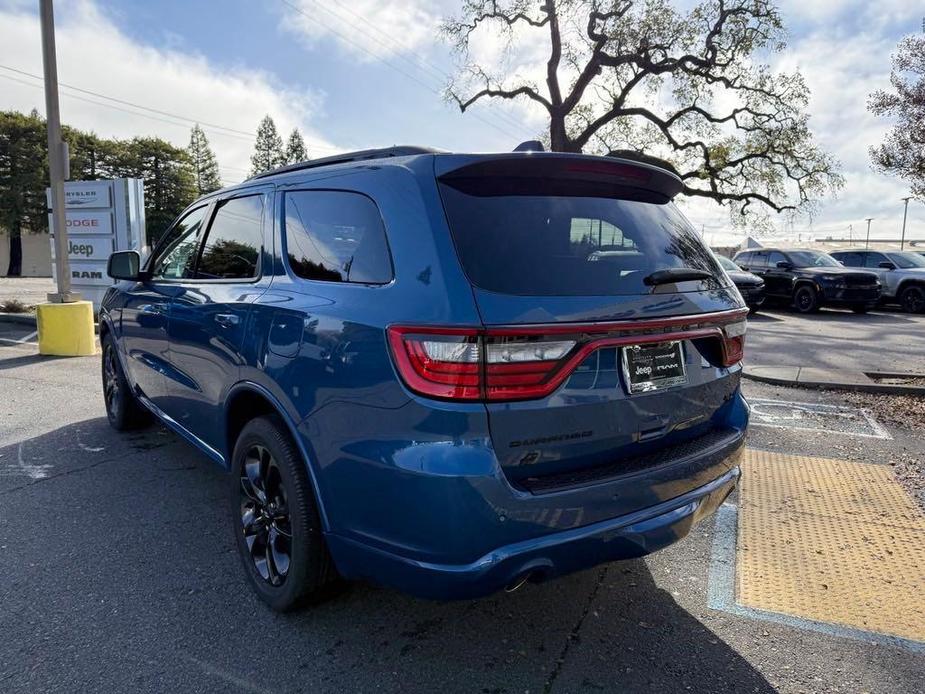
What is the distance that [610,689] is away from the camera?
91.2 inches

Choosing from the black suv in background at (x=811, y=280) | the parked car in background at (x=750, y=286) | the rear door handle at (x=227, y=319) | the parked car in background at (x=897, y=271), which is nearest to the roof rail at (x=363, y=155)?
the rear door handle at (x=227, y=319)

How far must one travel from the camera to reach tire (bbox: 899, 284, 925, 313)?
688 inches

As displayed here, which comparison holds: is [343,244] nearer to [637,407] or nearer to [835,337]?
[637,407]

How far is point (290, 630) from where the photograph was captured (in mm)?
2676

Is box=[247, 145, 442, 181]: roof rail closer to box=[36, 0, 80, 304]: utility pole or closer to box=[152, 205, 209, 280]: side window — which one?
box=[152, 205, 209, 280]: side window

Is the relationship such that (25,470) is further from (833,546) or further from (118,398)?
(833,546)

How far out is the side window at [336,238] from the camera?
7.86ft

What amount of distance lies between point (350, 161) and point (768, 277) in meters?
17.6

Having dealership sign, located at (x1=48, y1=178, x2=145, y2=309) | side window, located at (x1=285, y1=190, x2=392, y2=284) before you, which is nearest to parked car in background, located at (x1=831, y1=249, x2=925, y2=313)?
dealership sign, located at (x1=48, y1=178, x2=145, y2=309)

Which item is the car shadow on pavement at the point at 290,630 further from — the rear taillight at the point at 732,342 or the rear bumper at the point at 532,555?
the rear taillight at the point at 732,342

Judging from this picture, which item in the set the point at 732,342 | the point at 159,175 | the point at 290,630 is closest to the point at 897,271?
the point at 732,342

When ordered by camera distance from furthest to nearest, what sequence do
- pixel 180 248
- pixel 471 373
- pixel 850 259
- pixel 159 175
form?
pixel 159 175 < pixel 850 259 < pixel 180 248 < pixel 471 373

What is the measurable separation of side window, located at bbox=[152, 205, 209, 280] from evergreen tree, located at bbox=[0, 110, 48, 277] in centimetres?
5061

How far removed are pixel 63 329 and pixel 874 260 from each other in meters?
20.2
